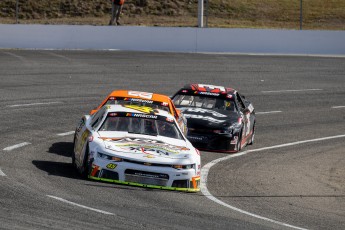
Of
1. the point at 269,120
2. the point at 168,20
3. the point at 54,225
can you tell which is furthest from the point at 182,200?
the point at 168,20

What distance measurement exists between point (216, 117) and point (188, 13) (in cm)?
2802

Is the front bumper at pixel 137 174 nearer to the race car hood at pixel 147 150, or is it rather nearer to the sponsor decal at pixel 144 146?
the race car hood at pixel 147 150

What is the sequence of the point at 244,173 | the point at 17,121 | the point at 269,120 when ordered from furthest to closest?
the point at 269,120 < the point at 17,121 < the point at 244,173

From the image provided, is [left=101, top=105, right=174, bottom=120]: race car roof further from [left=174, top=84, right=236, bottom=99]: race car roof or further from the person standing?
the person standing

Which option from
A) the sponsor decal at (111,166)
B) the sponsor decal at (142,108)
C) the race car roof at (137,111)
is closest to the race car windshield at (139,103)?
the sponsor decal at (142,108)

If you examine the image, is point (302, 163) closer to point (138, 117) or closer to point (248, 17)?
point (138, 117)

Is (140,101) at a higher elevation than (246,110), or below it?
higher

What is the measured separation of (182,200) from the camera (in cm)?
1339

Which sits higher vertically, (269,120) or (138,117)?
(138,117)

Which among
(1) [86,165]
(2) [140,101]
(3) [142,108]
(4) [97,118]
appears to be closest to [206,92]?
(2) [140,101]

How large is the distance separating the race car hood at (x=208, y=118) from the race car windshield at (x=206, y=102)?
0.27 m

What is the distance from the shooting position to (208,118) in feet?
63.5

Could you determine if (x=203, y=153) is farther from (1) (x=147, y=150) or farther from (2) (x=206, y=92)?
(1) (x=147, y=150)

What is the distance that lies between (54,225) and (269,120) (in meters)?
15.0
